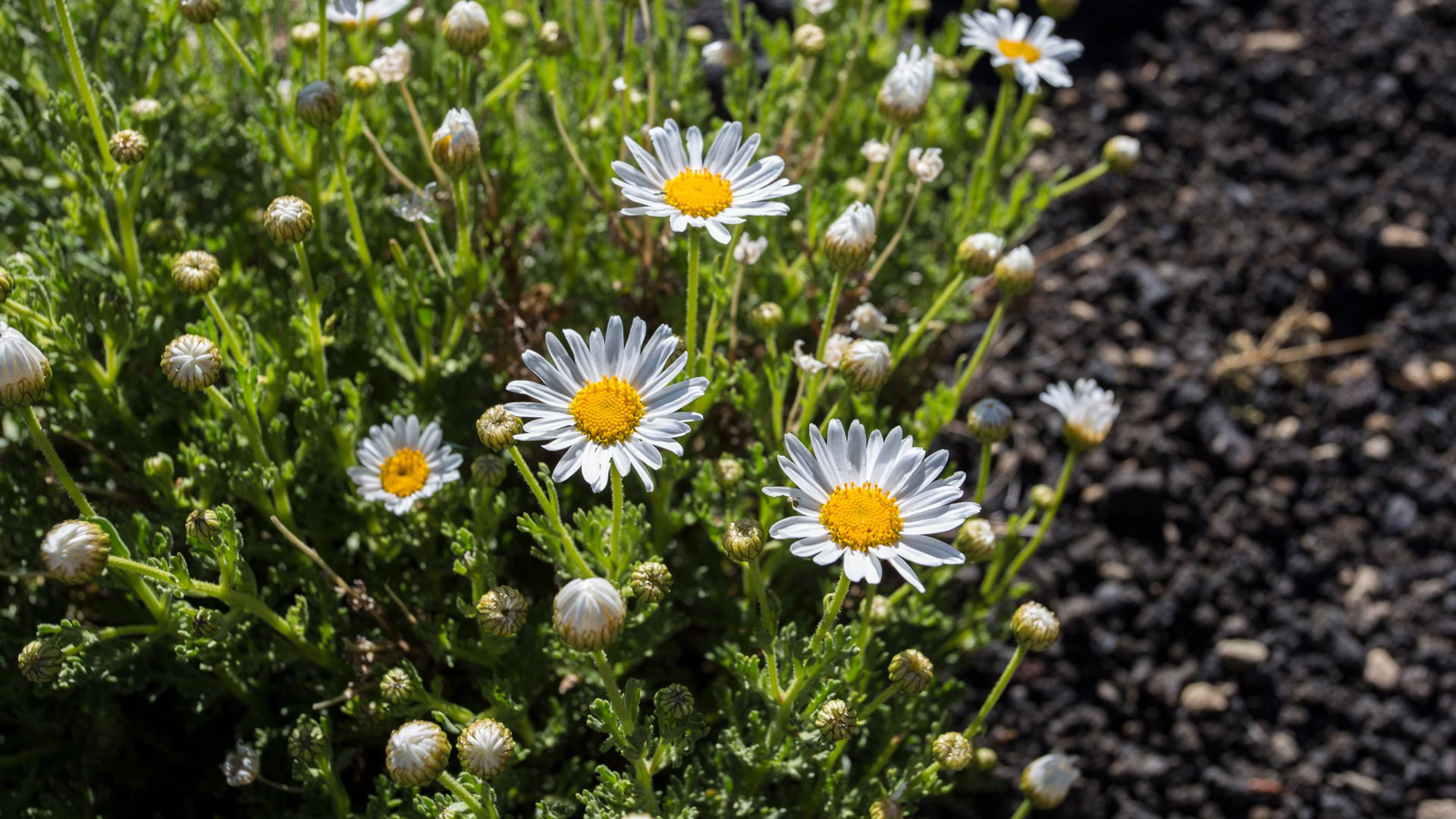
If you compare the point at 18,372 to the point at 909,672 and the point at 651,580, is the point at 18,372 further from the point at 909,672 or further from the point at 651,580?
the point at 909,672

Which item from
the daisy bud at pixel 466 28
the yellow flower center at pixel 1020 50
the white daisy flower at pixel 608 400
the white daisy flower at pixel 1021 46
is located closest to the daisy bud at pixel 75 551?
the white daisy flower at pixel 608 400

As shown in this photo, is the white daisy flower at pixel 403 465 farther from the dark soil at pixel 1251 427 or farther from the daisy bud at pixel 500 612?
the dark soil at pixel 1251 427

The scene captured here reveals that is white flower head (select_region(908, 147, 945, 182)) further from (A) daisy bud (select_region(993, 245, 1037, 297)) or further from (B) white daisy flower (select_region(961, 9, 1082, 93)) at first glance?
(B) white daisy flower (select_region(961, 9, 1082, 93))

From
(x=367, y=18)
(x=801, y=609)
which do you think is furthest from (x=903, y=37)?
(x=801, y=609)

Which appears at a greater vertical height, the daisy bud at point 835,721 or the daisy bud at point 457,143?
the daisy bud at point 457,143

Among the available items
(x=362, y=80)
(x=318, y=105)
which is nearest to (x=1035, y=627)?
(x=318, y=105)

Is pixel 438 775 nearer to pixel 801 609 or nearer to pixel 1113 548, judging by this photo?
pixel 801 609
